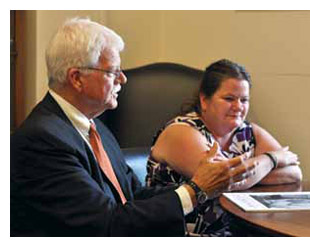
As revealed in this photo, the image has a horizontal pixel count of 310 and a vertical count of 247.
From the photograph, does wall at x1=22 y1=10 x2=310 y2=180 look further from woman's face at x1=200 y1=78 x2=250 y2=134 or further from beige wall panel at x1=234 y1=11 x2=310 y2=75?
woman's face at x1=200 y1=78 x2=250 y2=134

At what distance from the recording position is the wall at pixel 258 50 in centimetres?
289

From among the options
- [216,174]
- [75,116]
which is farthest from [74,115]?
[216,174]

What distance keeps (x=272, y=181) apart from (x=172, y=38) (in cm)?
150

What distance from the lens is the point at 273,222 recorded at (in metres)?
1.61

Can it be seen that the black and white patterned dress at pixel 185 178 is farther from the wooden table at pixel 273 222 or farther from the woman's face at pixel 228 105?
the wooden table at pixel 273 222

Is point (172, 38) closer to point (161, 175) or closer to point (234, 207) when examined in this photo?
point (161, 175)

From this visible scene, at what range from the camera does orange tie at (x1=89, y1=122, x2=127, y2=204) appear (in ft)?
6.06

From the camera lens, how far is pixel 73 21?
6.01 feet

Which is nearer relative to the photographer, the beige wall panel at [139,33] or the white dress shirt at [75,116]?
the white dress shirt at [75,116]

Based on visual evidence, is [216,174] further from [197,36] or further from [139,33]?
[139,33]

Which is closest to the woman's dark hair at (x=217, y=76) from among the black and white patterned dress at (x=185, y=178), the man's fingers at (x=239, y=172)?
the black and white patterned dress at (x=185, y=178)

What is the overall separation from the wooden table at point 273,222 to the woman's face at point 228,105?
59 cm

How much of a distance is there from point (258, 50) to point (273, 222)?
1566 millimetres

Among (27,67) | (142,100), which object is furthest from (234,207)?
(27,67)
